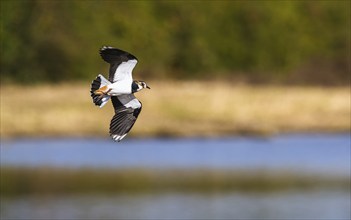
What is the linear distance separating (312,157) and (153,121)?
4.90 m

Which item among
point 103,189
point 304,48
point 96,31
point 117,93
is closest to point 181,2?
point 304,48

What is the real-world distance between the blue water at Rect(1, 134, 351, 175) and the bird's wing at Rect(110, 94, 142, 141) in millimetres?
10180

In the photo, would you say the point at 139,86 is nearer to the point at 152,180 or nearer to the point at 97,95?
the point at 97,95

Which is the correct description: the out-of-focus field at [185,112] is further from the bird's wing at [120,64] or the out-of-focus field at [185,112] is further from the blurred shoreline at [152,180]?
the bird's wing at [120,64]

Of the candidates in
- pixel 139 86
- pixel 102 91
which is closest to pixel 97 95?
pixel 102 91

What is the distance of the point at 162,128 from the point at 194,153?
8.60 ft

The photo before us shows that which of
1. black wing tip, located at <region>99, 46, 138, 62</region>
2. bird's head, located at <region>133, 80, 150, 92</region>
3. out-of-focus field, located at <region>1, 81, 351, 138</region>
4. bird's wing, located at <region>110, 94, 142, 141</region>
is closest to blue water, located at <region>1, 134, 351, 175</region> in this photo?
out-of-focus field, located at <region>1, 81, 351, 138</region>

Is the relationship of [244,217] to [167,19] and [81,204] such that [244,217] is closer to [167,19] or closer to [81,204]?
[81,204]

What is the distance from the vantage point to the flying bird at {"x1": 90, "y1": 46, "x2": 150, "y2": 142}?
11.2 metres

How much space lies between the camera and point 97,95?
11094 millimetres

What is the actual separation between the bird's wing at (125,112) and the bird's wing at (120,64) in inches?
17.8

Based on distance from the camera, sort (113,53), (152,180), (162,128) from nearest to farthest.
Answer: (113,53) → (152,180) → (162,128)

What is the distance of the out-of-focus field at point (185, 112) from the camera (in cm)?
2700

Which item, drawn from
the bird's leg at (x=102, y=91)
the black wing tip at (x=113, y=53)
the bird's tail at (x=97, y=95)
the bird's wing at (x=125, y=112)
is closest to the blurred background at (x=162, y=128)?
the bird's wing at (x=125, y=112)
